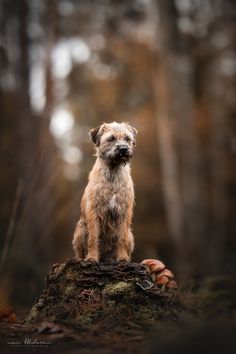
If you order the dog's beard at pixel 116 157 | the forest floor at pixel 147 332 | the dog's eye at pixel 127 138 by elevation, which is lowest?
the forest floor at pixel 147 332

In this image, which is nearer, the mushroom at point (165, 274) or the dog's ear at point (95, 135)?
the mushroom at point (165, 274)

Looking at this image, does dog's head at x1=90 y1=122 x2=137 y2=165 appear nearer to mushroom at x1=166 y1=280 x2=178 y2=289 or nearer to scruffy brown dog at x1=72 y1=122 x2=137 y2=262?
scruffy brown dog at x1=72 y1=122 x2=137 y2=262

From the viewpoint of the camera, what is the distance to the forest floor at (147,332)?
4.65m

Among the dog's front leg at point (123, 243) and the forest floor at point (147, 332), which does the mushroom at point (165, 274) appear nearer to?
the forest floor at point (147, 332)

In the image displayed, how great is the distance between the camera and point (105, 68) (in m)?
30.1

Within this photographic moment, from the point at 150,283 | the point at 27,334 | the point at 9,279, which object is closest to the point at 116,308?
the point at 150,283

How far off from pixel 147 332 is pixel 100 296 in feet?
3.40

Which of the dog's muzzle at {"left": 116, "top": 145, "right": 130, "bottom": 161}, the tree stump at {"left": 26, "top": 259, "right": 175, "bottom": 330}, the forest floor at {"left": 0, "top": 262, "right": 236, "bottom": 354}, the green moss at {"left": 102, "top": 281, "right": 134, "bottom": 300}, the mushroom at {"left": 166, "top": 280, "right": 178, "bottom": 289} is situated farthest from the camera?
the dog's muzzle at {"left": 116, "top": 145, "right": 130, "bottom": 161}

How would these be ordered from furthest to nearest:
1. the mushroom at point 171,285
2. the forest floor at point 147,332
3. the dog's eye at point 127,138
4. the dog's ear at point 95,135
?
the dog's ear at point 95,135, the dog's eye at point 127,138, the mushroom at point 171,285, the forest floor at point 147,332

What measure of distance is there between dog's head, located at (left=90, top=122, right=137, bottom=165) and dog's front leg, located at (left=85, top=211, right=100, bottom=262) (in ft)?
2.71

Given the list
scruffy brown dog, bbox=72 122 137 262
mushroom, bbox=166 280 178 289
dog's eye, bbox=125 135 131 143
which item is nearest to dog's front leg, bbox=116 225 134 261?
scruffy brown dog, bbox=72 122 137 262

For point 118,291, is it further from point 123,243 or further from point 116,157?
point 116,157

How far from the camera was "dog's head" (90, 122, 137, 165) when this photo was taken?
7652 millimetres

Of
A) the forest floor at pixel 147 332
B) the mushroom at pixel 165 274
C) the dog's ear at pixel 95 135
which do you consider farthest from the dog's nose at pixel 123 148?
the forest floor at pixel 147 332
